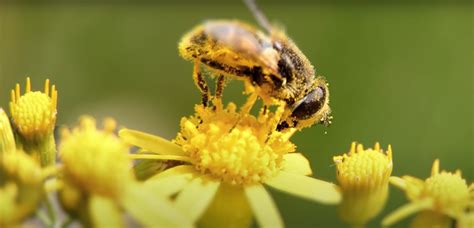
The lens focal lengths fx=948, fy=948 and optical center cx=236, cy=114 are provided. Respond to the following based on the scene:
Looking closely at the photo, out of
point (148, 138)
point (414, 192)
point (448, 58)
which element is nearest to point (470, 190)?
point (414, 192)

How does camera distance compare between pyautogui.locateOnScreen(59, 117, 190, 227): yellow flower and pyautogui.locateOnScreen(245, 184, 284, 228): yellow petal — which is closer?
pyautogui.locateOnScreen(59, 117, 190, 227): yellow flower

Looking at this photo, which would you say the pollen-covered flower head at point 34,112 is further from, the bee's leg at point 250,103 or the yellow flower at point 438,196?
the yellow flower at point 438,196

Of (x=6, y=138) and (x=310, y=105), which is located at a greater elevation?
(x=310, y=105)

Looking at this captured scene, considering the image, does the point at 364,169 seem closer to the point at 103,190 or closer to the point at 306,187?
the point at 306,187

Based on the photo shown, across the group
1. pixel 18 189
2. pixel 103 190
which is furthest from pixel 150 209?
pixel 18 189

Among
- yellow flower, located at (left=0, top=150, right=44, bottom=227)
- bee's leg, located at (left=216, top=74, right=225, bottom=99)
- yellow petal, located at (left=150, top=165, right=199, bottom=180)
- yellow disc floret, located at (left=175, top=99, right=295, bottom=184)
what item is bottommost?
yellow flower, located at (left=0, top=150, right=44, bottom=227)

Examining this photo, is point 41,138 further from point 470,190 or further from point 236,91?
point 236,91

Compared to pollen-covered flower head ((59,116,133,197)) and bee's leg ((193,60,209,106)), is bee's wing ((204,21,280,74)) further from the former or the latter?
pollen-covered flower head ((59,116,133,197))

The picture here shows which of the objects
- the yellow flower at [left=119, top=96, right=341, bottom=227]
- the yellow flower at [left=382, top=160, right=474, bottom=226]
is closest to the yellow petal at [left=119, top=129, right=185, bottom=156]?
the yellow flower at [left=119, top=96, right=341, bottom=227]
